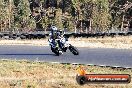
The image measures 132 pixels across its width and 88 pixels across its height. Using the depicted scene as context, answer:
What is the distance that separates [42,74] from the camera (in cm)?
1973

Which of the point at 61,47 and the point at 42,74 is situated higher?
the point at 61,47

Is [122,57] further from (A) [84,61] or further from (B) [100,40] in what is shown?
(B) [100,40]

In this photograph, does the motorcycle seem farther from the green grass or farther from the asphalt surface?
the green grass

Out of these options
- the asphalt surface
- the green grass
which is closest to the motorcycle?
the asphalt surface

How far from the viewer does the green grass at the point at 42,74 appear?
1719 centimetres

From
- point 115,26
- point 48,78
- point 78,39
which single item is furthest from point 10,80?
point 115,26

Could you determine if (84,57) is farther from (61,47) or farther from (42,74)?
(42,74)

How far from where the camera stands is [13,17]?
85.7m

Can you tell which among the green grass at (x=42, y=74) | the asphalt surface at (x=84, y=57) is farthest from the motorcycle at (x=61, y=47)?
the green grass at (x=42, y=74)

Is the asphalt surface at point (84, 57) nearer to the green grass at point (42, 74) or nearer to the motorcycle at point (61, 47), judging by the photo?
the motorcycle at point (61, 47)

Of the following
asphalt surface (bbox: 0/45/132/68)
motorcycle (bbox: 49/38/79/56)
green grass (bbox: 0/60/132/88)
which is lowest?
asphalt surface (bbox: 0/45/132/68)

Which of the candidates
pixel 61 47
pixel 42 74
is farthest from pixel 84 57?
pixel 42 74

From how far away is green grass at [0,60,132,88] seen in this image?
1719 cm

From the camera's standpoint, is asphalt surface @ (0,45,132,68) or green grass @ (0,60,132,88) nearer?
green grass @ (0,60,132,88)
